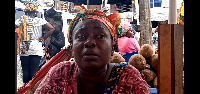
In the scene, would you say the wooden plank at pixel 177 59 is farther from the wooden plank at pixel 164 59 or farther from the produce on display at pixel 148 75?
the produce on display at pixel 148 75

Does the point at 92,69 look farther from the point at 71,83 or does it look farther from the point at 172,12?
the point at 172,12

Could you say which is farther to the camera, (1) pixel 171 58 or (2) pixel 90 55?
(2) pixel 90 55

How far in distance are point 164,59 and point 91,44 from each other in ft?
1.69

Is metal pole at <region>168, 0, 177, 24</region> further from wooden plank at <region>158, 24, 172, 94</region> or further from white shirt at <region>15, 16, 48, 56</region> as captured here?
white shirt at <region>15, 16, 48, 56</region>

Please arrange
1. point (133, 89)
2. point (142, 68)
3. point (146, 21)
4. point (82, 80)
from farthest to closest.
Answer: point (146, 21) → point (142, 68) → point (82, 80) → point (133, 89)

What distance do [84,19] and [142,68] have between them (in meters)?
1.43

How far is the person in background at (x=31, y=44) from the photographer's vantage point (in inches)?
170

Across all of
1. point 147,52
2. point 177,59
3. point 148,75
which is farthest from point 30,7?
point 177,59

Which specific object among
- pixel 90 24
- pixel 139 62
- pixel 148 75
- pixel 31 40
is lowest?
pixel 148 75

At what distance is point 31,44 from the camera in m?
4.32

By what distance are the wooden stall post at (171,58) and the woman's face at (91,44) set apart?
47 centimetres
